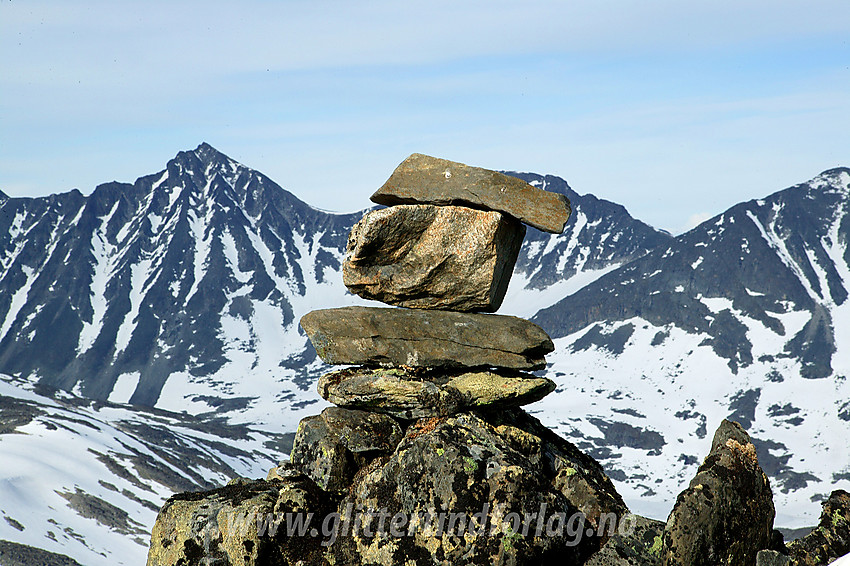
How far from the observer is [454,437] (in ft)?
70.5

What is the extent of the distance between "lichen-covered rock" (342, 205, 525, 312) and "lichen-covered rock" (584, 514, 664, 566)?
335 inches

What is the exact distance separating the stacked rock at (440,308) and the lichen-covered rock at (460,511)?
3320mm

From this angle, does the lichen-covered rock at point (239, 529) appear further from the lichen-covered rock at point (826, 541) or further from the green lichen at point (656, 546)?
the lichen-covered rock at point (826, 541)

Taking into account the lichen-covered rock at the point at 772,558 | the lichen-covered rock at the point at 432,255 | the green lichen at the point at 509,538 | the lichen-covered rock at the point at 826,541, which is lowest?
the green lichen at the point at 509,538

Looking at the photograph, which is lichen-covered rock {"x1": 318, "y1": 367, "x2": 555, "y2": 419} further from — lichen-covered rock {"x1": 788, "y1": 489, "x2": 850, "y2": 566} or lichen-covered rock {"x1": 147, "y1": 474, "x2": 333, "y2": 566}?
lichen-covered rock {"x1": 788, "y1": 489, "x2": 850, "y2": 566}

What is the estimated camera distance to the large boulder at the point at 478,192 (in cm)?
2564

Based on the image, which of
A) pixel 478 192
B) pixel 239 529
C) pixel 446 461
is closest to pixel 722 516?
pixel 446 461

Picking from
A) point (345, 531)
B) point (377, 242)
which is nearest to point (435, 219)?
point (377, 242)

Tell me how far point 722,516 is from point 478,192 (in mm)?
12131

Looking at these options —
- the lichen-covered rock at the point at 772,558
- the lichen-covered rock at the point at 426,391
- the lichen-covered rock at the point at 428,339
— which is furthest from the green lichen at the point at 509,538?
the lichen-covered rock at the point at 428,339

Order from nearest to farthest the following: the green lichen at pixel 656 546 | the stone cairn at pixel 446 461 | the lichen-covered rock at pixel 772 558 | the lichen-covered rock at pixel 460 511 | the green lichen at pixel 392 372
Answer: the lichen-covered rock at pixel 460 511
the lichen-covered rock at pixel 772 558
the stone cairn at pixel 446 461
the green lichen at pixel 656 546
the green lichen at pixel 392 372

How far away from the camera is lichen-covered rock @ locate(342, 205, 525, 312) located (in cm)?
2569

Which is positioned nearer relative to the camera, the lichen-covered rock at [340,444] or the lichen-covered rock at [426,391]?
the lichen-covered rock at [340,444]

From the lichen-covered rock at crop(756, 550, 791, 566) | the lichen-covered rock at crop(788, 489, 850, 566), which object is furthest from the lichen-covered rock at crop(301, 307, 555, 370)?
the lichen-covered rock at crop(788, 489, 850, 566)
